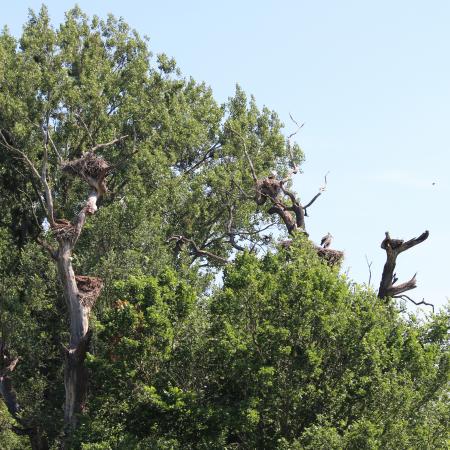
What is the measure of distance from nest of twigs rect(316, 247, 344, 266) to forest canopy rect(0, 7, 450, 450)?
0.07 m

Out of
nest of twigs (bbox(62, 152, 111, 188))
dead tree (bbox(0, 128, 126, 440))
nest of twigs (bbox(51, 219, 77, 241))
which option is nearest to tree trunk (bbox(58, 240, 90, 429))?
dead tree (bbox(0, 128, 126, 440))

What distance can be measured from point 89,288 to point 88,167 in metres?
3.17

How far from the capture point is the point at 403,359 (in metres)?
23.3

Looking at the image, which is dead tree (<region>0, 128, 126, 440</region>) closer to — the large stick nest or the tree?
the tree

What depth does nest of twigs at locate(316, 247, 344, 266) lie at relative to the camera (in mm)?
27764

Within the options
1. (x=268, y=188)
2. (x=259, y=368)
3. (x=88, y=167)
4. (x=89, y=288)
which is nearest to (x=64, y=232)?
(x=89, y=288)

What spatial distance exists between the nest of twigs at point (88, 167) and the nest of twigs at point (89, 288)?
2605mm

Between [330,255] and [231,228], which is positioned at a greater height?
[231,228]

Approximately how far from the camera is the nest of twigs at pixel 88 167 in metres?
25.7

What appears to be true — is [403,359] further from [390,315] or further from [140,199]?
[140,199]

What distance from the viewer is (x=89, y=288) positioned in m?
26.2

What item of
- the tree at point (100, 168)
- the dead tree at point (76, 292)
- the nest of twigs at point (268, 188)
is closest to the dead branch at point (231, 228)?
the tree at point (100, 168)

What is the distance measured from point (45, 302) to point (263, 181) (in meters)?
7.75

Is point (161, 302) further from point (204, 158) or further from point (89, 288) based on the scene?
point (204, 158)
